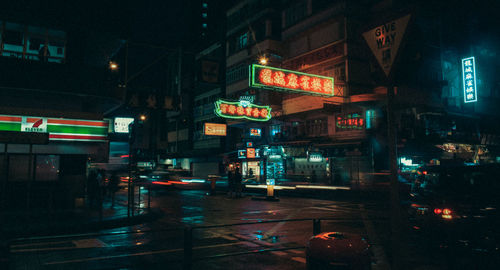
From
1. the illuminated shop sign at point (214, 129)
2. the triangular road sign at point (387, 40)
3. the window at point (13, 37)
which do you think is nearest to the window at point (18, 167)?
the window at point (13, 37)

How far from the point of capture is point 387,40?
357 cm

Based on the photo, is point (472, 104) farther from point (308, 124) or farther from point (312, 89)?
point (312, 89)

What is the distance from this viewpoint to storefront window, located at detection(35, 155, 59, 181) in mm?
15850

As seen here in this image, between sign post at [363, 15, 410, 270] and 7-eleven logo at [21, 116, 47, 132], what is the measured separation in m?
14.3

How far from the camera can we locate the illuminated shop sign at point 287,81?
17.7 meters

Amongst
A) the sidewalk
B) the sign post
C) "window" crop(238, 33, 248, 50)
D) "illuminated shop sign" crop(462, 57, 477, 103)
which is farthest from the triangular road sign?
"window" crop(238, 33, 248, 50)

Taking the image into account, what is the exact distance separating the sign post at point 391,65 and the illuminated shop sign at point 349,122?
84.5 feet

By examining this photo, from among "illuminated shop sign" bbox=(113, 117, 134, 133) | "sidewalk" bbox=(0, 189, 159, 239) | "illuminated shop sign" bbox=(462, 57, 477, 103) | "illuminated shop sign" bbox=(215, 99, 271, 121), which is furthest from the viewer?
"illuminated shop sign" bbox=(113, 117, 134, 133)

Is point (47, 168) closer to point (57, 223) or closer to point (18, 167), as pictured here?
point (18, 167)

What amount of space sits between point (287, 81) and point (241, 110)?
11.2 meters

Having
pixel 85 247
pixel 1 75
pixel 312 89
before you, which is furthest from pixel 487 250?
pixel 1 75

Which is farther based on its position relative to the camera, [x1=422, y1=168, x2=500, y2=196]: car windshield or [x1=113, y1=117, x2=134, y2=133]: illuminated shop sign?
[x1=113, y1=117, x2=134, y2=133]: illuminated shop sign

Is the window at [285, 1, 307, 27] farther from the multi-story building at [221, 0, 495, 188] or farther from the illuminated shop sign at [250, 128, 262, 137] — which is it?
the illuminated shop sign at [250, 128, 262, 137]

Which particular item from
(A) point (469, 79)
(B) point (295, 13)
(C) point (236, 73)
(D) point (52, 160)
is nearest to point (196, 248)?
(D) point (52, 160)
